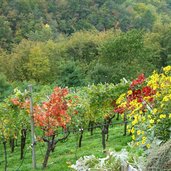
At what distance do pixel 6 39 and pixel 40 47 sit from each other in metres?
13.9

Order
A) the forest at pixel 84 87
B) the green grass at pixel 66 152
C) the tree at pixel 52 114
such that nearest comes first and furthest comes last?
the forest at pixel 84 87
the tree at pixel 52 114
the green grass at pixel 66 152

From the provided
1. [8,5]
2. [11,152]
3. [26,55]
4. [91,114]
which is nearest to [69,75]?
[26,55]

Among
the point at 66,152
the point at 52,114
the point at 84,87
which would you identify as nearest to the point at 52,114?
the point at 52,114

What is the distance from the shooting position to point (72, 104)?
12234 mm

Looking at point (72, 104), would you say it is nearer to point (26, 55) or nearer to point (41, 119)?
point (41, 119)

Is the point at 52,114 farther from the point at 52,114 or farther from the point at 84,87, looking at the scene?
the point at 84,87

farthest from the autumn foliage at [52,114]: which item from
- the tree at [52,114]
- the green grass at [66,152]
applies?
the green grass at [66,152]

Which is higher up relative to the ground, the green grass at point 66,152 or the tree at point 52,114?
the tree at point 52,114

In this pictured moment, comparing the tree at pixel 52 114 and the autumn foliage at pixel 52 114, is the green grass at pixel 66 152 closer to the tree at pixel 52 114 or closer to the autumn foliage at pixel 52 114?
the tree at pixel 52 114

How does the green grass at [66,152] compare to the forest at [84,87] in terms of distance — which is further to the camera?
the green grass at [66,152]

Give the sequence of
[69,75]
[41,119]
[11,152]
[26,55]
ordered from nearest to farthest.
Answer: [41,119], [11,152], [69,75], [26,55]

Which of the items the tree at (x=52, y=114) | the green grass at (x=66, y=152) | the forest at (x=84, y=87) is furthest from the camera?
the green grass at (x=66, y=152)

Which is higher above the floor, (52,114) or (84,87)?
(84,87)

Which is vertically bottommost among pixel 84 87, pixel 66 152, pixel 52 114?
pixel 66 152
